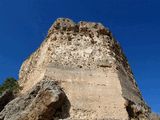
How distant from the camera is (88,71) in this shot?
83.7 ft

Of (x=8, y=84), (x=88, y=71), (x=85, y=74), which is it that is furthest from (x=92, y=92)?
(x=8, y=84)

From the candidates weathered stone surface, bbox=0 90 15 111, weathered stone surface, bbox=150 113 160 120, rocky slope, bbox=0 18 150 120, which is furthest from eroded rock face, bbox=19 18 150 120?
weathered stone surface, bbox=0 90 15 111

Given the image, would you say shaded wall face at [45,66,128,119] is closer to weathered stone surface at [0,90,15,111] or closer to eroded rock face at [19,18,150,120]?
eroded rock face at [19,18,150,120]

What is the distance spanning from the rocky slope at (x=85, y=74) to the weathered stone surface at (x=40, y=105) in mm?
70

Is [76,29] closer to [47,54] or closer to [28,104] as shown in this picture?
[47,54]

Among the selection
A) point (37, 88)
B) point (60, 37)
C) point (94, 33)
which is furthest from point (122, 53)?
point (37, 88)

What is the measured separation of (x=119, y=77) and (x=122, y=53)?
556 cm

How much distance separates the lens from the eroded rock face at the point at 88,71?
2303 cm

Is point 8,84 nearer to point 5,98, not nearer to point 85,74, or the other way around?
point 5,98

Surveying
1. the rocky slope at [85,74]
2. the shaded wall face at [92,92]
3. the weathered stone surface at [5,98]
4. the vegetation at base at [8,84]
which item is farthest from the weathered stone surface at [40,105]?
the vegetation at base at [8,84]

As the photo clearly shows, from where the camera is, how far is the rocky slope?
2255 cm

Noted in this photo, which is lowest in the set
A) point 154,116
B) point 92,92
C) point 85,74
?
point 154,116

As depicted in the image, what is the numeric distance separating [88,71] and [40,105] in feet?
18.4

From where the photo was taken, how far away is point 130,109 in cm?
2402
